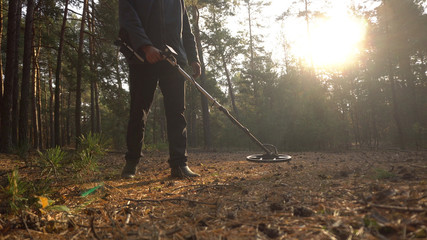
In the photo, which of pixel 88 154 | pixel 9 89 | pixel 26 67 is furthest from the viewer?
pixel 26 67

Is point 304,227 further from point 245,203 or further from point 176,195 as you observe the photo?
point 176,195

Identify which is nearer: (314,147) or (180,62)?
(180,62)

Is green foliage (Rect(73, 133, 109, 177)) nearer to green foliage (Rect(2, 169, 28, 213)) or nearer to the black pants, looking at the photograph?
the black pants

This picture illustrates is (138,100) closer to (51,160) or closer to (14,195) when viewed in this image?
(51,160)

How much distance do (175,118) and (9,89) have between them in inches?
334

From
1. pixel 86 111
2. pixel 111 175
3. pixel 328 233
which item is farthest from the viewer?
pixel 86 111

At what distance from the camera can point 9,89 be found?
7906mm

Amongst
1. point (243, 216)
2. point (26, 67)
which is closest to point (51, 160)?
point (243, 216)

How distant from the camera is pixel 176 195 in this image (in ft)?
6.57

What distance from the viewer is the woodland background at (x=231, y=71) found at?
8.90m

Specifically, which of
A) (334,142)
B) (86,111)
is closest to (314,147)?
(334,142)

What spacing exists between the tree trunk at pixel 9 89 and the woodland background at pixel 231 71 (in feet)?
0.11

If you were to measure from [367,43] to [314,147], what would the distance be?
9.18 m

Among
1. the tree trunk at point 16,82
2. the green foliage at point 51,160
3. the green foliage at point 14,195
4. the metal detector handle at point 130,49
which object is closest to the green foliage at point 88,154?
the green foliage at point 51,160
